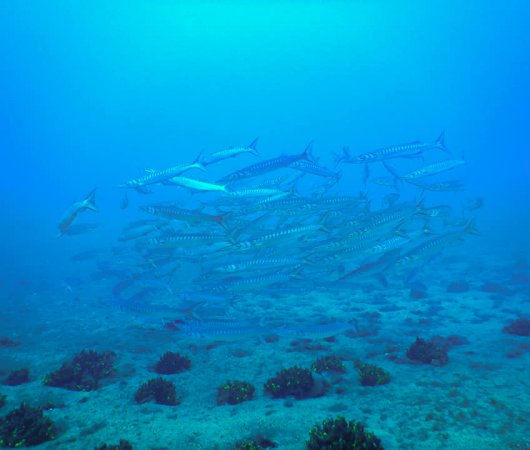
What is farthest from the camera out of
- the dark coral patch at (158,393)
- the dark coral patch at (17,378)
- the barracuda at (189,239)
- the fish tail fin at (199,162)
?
the fish tail fin at (199,162)

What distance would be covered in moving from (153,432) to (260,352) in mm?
4126

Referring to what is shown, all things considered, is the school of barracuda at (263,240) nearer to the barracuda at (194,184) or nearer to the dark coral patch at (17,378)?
the barracuda at (194,184)

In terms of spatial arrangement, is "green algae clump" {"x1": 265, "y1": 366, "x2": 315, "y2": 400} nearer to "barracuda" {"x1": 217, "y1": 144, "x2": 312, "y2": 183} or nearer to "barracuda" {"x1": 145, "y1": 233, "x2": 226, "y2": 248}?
"barracuda" {"x1": 145, "y1": 233, "x2": 226, "y2": 248}

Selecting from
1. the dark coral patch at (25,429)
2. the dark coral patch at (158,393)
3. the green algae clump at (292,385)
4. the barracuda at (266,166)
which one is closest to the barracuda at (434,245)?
the barracuda at (266,166)

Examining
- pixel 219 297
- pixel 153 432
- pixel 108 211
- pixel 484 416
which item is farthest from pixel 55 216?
pixel 484 416

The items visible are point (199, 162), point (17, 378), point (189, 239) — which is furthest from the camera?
point (199, 162)

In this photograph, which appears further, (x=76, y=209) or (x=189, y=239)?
(x=76, y=209)

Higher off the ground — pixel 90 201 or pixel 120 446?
pixel 90 201

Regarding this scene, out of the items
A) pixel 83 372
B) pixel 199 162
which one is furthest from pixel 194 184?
pixel 83 372

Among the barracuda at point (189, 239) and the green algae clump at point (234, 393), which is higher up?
the barracuda at point (189, 239)

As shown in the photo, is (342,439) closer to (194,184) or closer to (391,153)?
(194,184)

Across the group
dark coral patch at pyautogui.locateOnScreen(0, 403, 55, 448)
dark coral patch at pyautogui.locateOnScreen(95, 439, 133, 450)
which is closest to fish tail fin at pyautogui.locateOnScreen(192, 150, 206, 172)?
dark coral patch at pyautogui.locateOnScreen(0, 403, 55, 448)

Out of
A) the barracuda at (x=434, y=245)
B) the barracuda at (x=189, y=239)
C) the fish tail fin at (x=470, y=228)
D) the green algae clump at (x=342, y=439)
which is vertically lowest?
the green algae clump at (x=342, y=439)

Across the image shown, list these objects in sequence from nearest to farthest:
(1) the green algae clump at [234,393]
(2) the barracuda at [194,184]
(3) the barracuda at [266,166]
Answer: (1) the green algae clump at [234,393] → (3) the barracuda at [266,166] → (2) the barracuda at [194,184]
